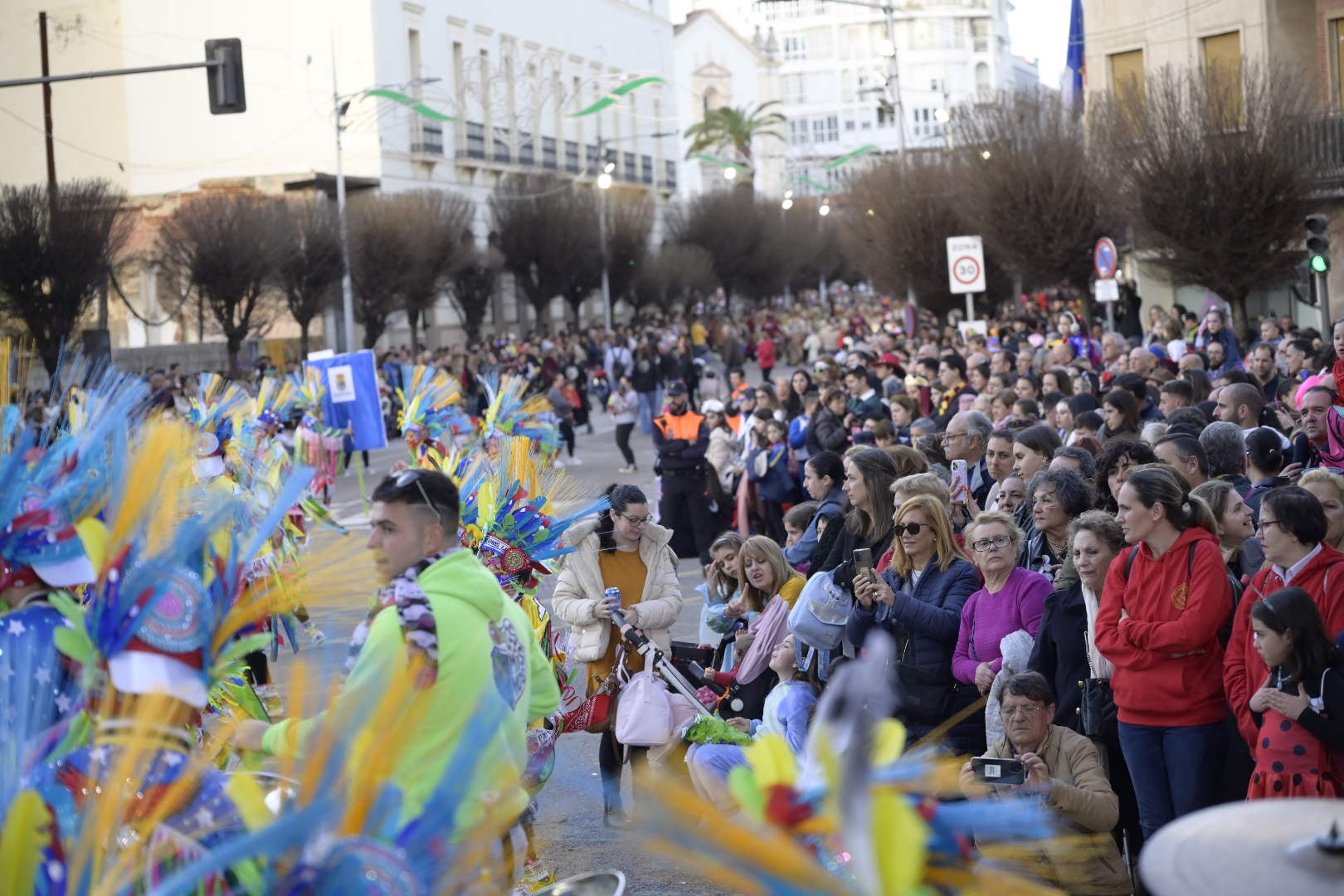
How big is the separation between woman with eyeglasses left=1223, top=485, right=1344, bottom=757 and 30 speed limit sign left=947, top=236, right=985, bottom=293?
2002cm

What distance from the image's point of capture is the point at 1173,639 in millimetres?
5852

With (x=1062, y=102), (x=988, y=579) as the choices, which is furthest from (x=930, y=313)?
(x=988, y=579)

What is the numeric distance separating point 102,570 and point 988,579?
146 inches

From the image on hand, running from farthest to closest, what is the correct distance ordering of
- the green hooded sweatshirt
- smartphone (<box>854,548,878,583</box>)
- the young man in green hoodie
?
smartphone (<box>854,548,878,583</box>), the young man in green hoodie, the green hooded sweatshirt

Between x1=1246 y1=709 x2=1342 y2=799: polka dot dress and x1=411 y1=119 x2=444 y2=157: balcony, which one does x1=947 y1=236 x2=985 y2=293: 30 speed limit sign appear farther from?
x1=411 y1=119 x2=444 y2=157: balcony

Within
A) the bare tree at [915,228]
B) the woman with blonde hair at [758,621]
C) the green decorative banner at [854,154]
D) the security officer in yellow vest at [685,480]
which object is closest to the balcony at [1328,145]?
the bare tree at [915,228]

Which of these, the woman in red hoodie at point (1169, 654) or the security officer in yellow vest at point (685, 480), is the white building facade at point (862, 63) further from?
the woman in red hoodie at point (1169, 654)

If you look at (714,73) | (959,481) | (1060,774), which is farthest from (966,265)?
(714,73)

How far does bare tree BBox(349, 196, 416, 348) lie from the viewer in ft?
138

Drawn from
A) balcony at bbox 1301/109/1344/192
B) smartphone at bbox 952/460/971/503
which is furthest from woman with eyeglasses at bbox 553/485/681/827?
balcony at bbox 1301/109/1344/192

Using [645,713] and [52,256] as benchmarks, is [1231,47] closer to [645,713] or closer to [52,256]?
[52,256]

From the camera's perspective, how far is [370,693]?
312 cm

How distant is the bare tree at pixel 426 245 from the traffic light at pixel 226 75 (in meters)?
24.9

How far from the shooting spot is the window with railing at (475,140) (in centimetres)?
5541
